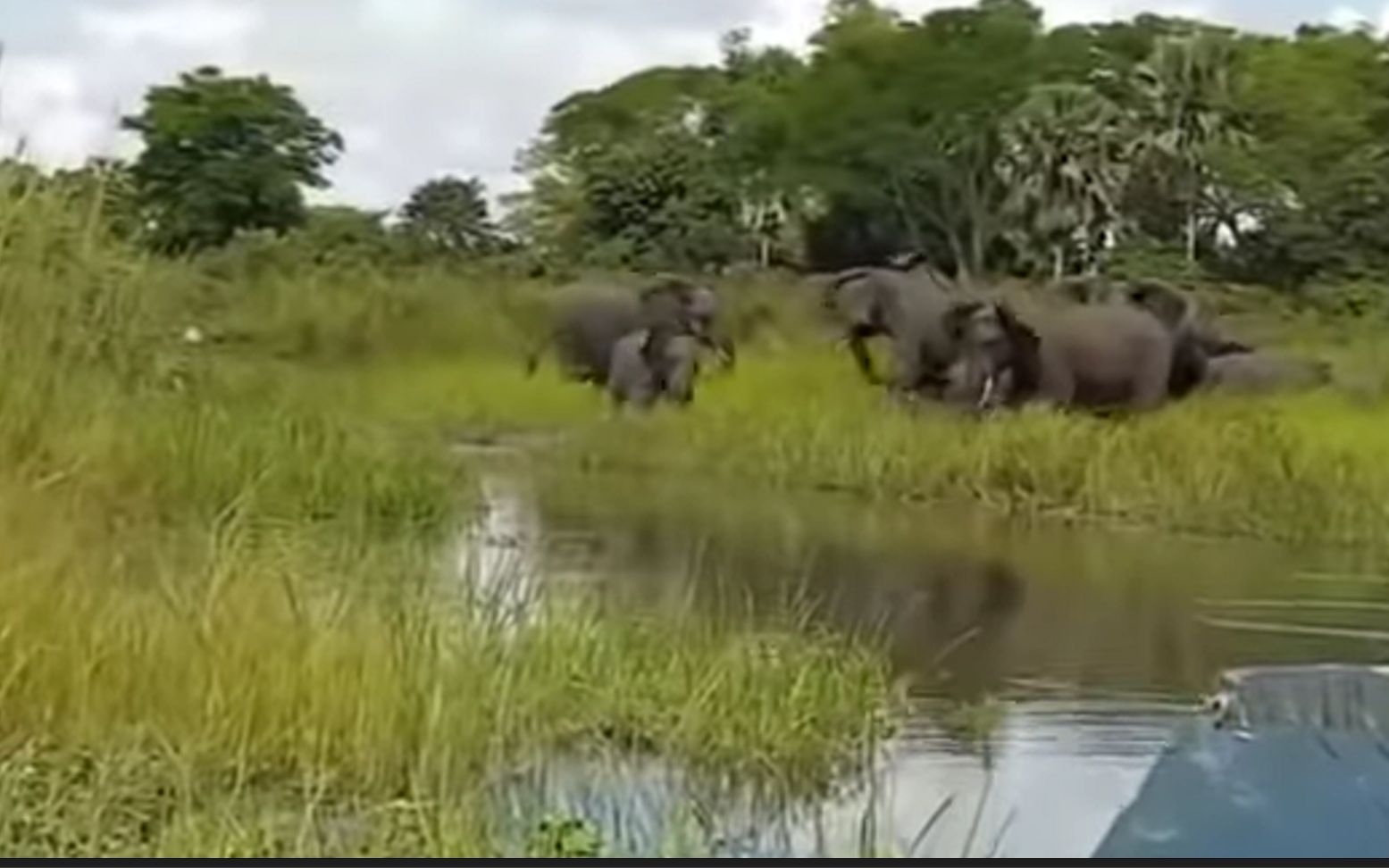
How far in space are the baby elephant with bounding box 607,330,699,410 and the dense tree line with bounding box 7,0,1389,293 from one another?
0.45 m

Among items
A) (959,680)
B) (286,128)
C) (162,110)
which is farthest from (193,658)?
(286,128)

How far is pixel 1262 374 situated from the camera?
26.3 ft

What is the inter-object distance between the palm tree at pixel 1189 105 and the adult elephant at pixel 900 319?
832 mm

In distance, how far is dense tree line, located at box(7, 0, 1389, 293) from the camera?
5953 mm

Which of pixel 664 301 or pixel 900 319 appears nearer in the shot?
pixel 664 301

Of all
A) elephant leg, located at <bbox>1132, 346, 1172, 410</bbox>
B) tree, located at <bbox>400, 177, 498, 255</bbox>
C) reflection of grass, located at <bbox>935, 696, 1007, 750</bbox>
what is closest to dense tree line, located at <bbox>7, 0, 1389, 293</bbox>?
tree, located at <bbox>400, 177, 498, 255</bbox>

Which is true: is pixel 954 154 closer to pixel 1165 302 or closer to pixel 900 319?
pixel 900 319

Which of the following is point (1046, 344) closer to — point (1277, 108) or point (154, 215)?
point (1277, 108)

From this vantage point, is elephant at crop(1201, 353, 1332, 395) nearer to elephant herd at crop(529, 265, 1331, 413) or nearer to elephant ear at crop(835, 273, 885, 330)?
elephant herd at crop(529, 265, 1331, 413)

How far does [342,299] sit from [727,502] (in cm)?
135

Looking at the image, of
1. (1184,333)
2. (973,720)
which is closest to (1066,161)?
(1184,333)

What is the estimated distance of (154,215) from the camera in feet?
15.4

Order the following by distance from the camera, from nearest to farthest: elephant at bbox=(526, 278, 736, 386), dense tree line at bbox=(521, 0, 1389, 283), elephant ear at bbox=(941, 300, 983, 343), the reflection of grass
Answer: the reflection of grass → dense tree line at bbox=(521, 0, 1389, 283) → elephant at bbox=(526, 278, 736, 386) → elephant ear at bbox=(941, 300, 983, 343)

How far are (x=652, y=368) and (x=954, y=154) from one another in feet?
4.52
